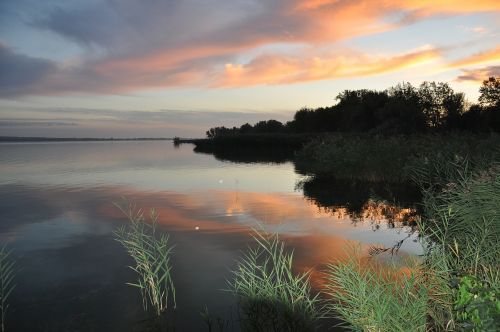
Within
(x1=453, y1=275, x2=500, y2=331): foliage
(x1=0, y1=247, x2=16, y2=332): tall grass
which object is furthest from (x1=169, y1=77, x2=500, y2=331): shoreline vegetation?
(x1=0, y1=247, x2=16, y2=332): tall grass

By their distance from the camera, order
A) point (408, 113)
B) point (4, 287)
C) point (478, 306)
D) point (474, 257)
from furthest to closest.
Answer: point (408, 113) → point (4, 287) → point (474, 257) → point (478, 306)

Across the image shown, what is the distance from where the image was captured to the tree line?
6256 cm

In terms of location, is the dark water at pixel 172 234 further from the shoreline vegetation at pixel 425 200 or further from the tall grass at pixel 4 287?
the shoreline vegetation at pixel 425 200

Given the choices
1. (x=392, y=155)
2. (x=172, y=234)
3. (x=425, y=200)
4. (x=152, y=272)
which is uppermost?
(x=392, y=155)

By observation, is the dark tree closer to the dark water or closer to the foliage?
the dark water

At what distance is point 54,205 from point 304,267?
1396 cm

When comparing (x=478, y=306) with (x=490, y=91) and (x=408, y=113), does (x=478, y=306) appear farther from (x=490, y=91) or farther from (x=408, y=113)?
(x=490, y=91)

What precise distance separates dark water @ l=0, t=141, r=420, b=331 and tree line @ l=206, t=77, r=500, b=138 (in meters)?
35.6

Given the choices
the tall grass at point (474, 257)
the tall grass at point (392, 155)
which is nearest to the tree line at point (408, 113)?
the tall grass at point (392, 155)

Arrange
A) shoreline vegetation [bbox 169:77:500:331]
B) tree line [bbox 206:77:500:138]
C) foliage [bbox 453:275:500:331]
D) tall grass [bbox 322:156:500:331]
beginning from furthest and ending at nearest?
tree line [bbox 206:77:500:138]
shoreline vegetation [bbox 169:77:500:331]
tall grass [bbox 322:156:500:331]
foliage [bbox 453:275:500:331]

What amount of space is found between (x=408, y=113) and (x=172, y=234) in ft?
185

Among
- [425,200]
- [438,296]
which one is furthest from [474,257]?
[425,200]

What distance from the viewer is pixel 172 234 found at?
44.6ft

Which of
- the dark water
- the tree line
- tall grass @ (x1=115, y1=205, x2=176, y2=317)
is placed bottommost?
the dark water
